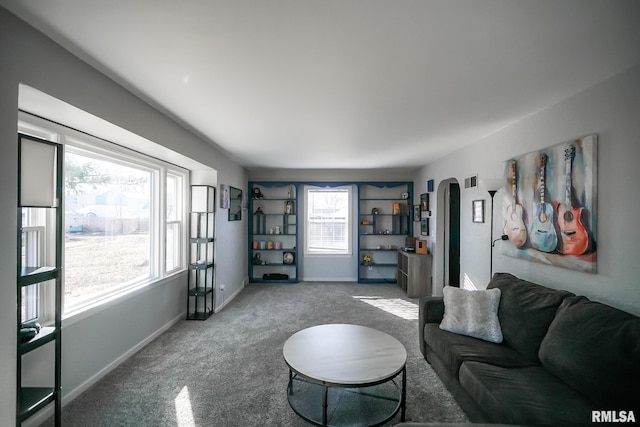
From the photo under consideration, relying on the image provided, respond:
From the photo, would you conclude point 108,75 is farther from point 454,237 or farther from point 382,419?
point 454,237

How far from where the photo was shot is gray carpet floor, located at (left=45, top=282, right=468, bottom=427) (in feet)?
6.57

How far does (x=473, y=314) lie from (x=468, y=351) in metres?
0.40

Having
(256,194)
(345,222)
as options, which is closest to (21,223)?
(256,194)

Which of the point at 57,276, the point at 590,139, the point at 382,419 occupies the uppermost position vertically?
the point at 590,139

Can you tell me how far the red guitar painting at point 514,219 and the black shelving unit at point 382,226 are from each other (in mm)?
3243

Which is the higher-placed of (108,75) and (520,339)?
(108,75)

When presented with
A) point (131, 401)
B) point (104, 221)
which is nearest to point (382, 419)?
point (131, 401)

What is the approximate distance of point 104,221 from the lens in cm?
272

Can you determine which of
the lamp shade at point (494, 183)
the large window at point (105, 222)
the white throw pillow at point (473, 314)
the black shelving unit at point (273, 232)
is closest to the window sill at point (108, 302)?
the large window at point (105, 222)

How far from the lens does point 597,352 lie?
1.57 m

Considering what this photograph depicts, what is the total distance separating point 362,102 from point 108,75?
195cm

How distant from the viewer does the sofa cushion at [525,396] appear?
145 centimetres

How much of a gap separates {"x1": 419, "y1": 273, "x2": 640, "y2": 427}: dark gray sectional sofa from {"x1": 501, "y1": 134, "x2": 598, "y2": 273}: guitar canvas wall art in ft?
1.14

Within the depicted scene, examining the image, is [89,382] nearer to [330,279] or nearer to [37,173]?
[37,173]
